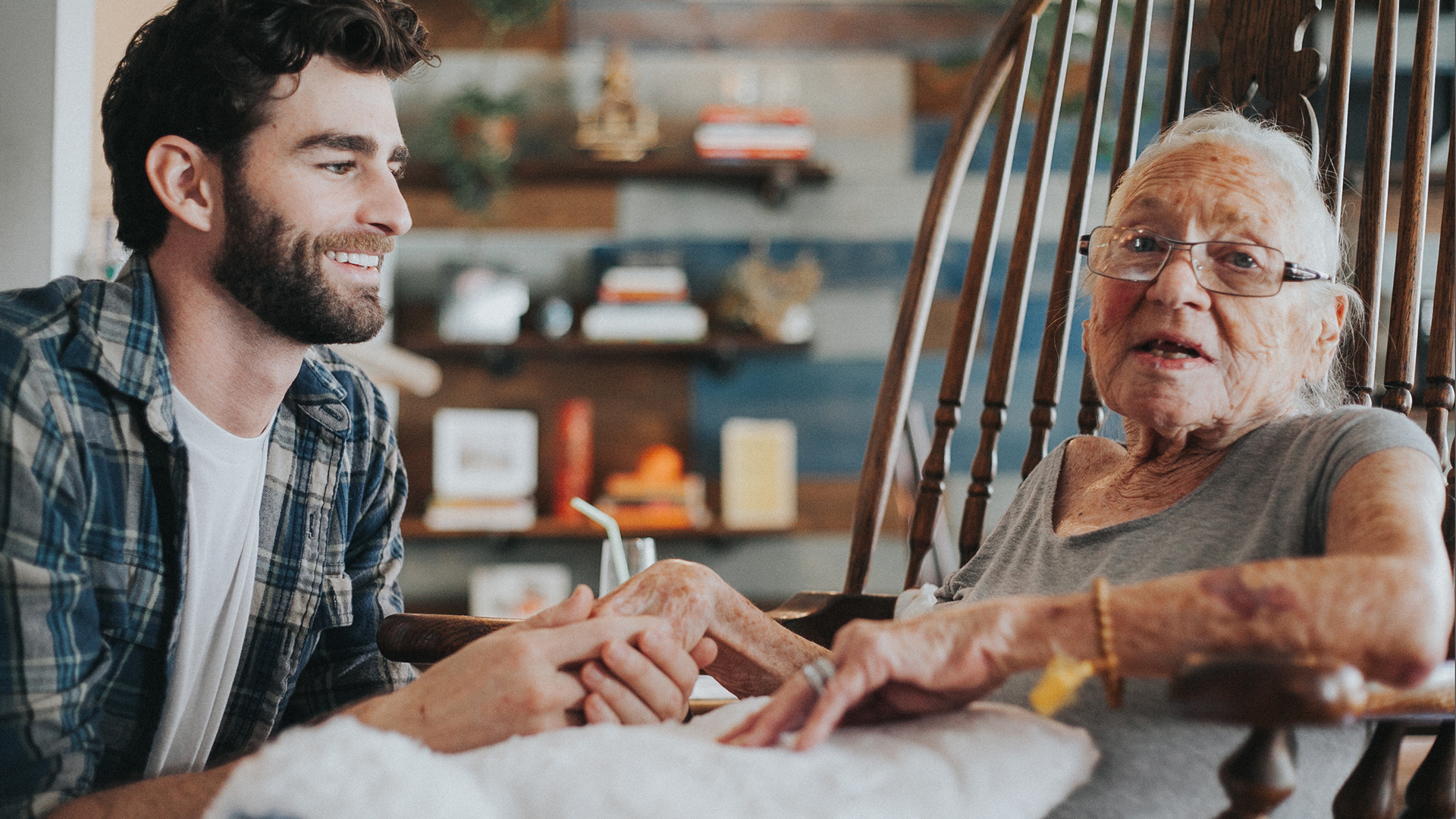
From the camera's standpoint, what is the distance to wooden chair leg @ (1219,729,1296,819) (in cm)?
69

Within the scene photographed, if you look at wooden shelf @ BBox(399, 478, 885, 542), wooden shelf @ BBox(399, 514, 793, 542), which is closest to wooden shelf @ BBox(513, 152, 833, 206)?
wooden shelf @ BBox(399, 478, 885, 542)

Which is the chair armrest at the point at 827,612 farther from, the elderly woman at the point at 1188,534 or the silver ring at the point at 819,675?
the silver ring at the point at 819,675

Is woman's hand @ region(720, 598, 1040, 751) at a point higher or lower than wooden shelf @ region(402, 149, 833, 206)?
lower

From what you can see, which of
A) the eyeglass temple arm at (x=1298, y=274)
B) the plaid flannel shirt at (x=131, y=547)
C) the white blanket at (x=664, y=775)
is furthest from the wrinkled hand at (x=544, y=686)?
the eyeglass temple arm at (x=1298, y=274)

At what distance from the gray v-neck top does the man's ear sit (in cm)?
102

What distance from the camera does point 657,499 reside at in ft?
13.4

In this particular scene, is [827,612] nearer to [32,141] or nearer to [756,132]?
[32,141]

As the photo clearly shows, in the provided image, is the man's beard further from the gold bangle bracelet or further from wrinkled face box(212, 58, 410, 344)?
the gold bangle bracelet

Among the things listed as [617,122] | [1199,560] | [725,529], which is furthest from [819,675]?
[617,122]

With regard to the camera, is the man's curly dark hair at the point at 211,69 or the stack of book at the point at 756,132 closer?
the man's curly dark hair at the point at 211,69

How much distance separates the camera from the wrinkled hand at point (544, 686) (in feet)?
3.20

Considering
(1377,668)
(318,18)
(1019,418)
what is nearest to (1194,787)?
(1377,668)

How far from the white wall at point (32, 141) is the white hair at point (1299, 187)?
5.36 ft

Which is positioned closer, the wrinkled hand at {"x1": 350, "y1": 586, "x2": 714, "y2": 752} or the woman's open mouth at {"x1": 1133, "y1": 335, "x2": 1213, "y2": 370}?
the wrinkled hand at {"x1": 350, "y1": 586, "x2": 714, "y2": 752}
